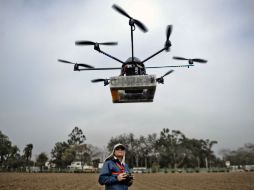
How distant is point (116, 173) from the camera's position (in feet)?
13.9

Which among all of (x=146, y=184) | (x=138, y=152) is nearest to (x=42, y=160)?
(x=138, y=152)

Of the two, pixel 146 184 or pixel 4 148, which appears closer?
pixel 146 184

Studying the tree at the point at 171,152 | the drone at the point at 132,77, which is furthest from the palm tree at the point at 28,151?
the drone at the point at 132,77

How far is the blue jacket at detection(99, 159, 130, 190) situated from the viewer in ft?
13.6

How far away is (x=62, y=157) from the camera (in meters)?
93.0

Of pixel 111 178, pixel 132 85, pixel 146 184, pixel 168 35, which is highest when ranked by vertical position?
pixel 168 35

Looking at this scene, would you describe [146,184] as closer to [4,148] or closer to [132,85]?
[132,85]

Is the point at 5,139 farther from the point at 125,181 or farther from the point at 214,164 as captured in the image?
the point at 125,181

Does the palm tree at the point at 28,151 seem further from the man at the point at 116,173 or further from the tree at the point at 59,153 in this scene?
the man at the point at 116,173

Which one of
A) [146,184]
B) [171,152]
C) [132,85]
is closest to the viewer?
[132,85]

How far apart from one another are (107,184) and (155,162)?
93.2m

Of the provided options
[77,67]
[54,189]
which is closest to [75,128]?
[54,189]

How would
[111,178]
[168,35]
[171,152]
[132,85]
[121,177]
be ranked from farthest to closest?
1. [171,152]
2. [168,35]
3. [132,85]
4. [111,178]
5. [121,177]

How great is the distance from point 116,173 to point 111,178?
0.37ft
